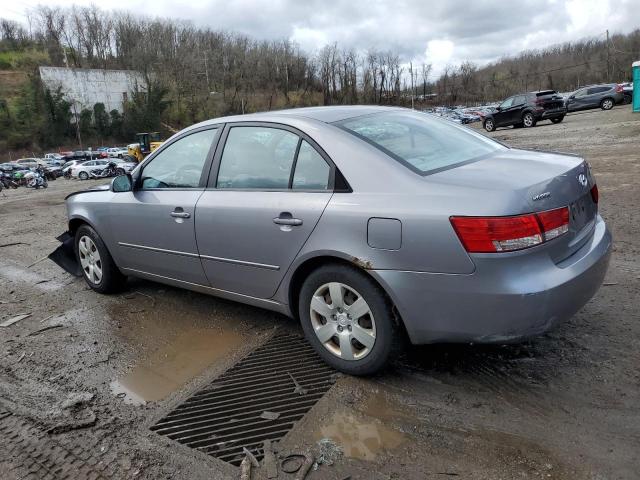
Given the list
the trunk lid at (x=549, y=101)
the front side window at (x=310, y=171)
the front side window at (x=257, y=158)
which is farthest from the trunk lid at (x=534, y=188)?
the trunk lid at (x=549, y=101)

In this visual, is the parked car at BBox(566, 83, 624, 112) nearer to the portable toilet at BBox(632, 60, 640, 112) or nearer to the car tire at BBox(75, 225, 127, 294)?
the portable toilet at BBox(632, 60, 640, 112)

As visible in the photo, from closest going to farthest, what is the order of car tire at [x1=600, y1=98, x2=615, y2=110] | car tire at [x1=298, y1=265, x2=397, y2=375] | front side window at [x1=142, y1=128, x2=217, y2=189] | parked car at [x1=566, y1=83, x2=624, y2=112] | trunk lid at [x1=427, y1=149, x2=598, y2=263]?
trunk lid at [x1=427, y1=149, x2=598, y2=263] < car tire at [x1=298, y1=265, x2=397, y2=375] < front side window at [x1=142, y1=128, x2=217, y2=189] < parked car at [x1=566, y1=83, x2=624, y2=112] < car tire at [x1=600, y1=98, x2=615, y2=110]

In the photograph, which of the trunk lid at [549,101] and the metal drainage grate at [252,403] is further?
the trunk lid at [549,101]

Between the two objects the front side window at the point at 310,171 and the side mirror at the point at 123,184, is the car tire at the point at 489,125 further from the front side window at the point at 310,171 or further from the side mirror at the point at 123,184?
the front side window at the point at 310,171

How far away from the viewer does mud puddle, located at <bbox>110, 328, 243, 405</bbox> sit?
3.29 meters

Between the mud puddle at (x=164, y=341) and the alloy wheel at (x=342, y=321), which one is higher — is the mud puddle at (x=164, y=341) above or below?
below

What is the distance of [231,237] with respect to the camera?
3.54m

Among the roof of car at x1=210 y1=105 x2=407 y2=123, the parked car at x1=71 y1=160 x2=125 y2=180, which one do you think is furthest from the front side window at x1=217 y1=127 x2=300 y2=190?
the parked car at x1=71 y1=160 x2=125 y2=180

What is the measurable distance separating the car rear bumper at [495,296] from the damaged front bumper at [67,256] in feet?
13.2

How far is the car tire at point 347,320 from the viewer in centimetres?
290

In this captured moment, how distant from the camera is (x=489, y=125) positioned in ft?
85.7

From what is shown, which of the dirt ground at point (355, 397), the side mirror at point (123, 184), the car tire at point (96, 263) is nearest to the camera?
the dirt ground at point (355, 397)

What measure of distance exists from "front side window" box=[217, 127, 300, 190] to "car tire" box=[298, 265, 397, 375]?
71 cm

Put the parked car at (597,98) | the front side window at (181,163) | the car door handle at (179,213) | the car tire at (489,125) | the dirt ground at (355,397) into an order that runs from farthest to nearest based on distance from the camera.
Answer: the parked car at (597,98) → the car tire at (489,125) → the front side window at (181,163) → the car door handle at (179,213) → the dirt ground at (355,397)
